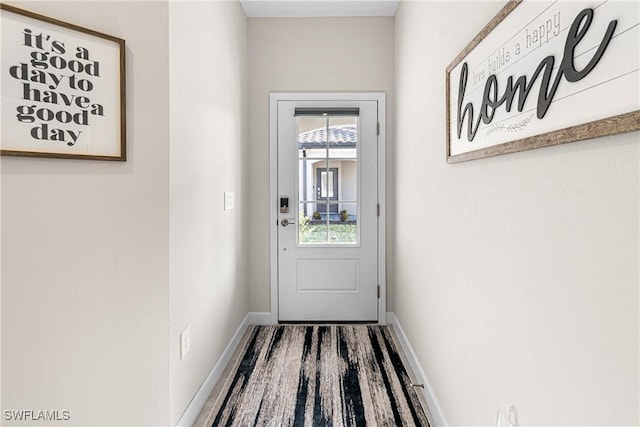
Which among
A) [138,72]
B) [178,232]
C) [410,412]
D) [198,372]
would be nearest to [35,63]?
[138,72]

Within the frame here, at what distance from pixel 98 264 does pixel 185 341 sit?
553 millimetres

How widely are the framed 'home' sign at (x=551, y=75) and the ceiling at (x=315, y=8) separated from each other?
1.73m

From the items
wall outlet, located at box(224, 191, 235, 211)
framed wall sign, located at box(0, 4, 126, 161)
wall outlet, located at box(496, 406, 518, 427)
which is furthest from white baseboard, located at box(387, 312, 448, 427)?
framed wall sign, located at box(0, 4, 126, 161)

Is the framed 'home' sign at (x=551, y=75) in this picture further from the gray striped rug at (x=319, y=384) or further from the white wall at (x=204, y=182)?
the gray striped rug at (x=319, y=384)

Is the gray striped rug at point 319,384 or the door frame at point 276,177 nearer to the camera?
the gray striped rug at point 319,384

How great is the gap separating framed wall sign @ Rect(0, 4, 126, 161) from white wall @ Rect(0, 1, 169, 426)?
0.05 meters

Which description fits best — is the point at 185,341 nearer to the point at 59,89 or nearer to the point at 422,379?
the point at 59,89

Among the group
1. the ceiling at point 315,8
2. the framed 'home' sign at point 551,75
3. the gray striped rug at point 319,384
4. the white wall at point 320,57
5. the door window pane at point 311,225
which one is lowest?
the gray striped rug at point 319,384

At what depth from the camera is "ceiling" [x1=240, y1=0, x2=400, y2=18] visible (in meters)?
2.70

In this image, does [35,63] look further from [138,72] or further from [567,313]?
[567,313]

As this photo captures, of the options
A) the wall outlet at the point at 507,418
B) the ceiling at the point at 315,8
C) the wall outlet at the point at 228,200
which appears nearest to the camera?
the wall outlet at the point at 507,418

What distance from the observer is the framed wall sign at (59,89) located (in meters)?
1.26

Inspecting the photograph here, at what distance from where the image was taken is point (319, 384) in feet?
6.79

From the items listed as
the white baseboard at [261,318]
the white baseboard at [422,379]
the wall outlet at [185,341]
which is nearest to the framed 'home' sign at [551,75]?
the white baseboard at [422,379]
